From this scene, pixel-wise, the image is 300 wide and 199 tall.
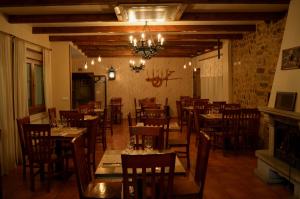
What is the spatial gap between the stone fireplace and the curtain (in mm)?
4190

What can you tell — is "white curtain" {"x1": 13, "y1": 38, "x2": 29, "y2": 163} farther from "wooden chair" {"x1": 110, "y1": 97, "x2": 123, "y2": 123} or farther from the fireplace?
"wooden chair" {"x1": 110, "y1": 97, "x2": 123, "y2": 123}

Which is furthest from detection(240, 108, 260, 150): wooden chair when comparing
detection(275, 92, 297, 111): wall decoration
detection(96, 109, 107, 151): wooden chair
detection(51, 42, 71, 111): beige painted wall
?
detection(51, 42, 71, 111): beige painted wall

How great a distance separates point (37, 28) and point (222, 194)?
5270 mm

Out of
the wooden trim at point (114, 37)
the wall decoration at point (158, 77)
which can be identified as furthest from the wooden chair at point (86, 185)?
the wall decoration at point (158, 77)

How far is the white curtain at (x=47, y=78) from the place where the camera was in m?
7.78

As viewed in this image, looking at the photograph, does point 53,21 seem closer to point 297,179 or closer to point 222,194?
point 222,194

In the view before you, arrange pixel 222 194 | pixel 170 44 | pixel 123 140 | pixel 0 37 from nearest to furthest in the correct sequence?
pixel 222 194, pixel 0 37, pixel 123 140, pixel 170 44

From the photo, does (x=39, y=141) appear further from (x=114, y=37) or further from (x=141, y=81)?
(x=141, y=81)

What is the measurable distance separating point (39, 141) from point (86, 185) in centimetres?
169

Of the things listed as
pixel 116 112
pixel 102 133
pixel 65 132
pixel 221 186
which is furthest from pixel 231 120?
pixel 116 112

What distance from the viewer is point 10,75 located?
5637 millimetres

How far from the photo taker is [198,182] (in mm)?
2973

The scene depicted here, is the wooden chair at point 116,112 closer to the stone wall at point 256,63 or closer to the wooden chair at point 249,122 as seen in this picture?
the stone wall at point 256,63

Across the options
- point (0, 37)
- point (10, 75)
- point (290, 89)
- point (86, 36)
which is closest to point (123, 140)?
point (86, 36)
